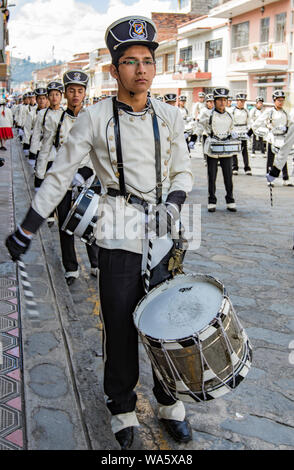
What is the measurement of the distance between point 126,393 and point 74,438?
1.21ft

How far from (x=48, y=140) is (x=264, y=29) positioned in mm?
25542

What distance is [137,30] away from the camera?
2.60 metres

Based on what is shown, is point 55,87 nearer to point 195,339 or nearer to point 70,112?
point 70,112

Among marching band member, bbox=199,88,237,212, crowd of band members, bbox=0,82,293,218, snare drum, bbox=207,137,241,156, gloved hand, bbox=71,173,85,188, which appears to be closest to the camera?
gloved hand, bbox=71,173,85,188

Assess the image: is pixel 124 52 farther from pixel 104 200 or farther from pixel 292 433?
pixel 292 433

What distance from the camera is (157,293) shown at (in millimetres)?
2645

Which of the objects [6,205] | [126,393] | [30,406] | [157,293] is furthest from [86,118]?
[6,205]

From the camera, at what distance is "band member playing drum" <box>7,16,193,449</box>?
105 inches

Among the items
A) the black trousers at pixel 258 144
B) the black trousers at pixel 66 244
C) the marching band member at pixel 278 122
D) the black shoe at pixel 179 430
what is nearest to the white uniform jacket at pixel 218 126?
the marching band member at pixel 278 122

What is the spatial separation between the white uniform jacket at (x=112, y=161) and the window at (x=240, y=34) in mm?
30359

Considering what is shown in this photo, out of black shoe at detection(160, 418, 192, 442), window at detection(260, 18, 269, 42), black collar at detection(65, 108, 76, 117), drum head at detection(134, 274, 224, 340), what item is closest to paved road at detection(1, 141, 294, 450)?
black shoe at detection(160, 418, 192, 442)

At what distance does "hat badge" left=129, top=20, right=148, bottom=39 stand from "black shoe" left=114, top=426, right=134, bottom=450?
2043mm

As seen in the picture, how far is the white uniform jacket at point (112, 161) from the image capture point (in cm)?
269

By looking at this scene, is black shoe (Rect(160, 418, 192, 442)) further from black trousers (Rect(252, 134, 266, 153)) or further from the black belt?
black trousers (Rect(252, 134, 266, 153))
